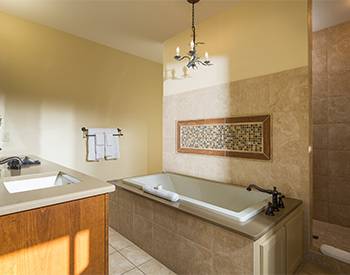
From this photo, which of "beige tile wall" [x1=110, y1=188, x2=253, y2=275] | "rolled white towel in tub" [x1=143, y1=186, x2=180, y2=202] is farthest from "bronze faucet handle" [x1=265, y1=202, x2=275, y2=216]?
Result: "rolled white towel in tub" [x1=143, y1=186, x2=180, y2=202]

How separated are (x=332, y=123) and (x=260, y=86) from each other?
1.11 metres

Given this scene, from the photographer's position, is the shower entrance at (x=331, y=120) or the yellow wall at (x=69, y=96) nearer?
the shower entrance at (x=331, y=120)

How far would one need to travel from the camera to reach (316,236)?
7.16ft

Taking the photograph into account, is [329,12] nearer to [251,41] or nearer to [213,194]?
[251,41]

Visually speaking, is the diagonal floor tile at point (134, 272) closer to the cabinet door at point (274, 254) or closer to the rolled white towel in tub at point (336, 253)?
the cabinet door at point (274, 254)

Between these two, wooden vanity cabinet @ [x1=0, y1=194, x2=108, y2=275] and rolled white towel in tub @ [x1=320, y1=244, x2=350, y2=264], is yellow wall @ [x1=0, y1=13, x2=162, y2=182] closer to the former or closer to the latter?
wooden vanity cabinet @ [x1=0, y1=194, x2=108, y2=275]

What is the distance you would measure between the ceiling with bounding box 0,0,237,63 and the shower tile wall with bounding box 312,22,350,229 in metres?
1.32

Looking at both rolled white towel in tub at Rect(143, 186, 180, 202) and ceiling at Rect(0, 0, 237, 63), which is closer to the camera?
rolled white towel in tub at Rect(143, 186, 180, 202)

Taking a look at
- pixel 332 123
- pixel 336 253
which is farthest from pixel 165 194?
pixel 332 123

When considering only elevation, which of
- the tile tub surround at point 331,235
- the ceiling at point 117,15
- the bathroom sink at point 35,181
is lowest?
the tile tub surround at point 331,235

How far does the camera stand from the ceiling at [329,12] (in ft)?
7.08

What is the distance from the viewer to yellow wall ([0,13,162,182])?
104 inches

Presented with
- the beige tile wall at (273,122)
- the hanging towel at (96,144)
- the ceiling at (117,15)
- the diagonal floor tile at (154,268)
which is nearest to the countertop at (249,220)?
the beige tile wall at (273,122)

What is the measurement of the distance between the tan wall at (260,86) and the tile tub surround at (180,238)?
2.74 feet
